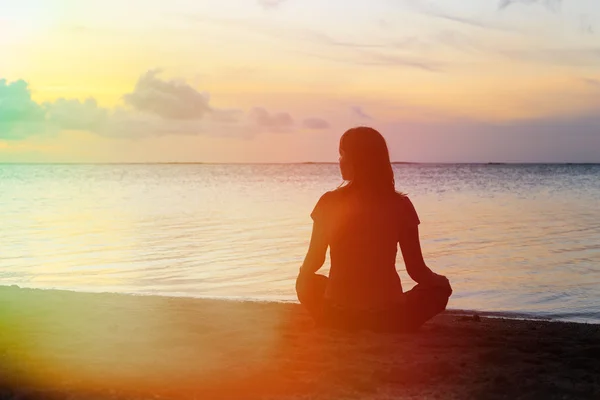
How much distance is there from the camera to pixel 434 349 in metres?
6.57

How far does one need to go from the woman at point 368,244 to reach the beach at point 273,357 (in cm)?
33

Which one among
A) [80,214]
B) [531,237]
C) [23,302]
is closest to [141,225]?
[80,214]

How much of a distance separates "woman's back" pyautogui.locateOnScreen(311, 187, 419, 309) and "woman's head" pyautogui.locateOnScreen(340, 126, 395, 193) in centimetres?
12

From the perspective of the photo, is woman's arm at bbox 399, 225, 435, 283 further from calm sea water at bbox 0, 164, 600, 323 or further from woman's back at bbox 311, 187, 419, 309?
calm sea water at bbox 0, 164, 600, 323

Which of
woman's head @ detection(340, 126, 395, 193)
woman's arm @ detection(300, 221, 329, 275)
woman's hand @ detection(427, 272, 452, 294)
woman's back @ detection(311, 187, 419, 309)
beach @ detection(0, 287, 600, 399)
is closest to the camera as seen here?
beach @ detection(0, 287, 600, 399)

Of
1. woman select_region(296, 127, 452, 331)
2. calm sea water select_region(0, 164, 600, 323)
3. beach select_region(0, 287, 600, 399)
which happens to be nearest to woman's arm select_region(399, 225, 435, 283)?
woman select_region(296, 127, 452, 331)

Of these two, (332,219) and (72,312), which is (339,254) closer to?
(332,219)

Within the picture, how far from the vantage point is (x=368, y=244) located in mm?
6273

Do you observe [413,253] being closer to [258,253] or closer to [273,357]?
[273,357]

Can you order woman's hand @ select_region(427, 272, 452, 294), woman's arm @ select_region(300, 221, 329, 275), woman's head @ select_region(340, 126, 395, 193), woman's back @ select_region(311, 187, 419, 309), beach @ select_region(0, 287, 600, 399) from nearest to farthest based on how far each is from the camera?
beach @ select_region(0, 287, 600, 399) < woman's head @ select_region(340, 126, 395, 193) < woman's back @ select_region(311, 187, 419, 309) < woman's arm @ select_region(300, 221, 329, 275) < woman's hand @ select_region(427, 272, 452, 294)

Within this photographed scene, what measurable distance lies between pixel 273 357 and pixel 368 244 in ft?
3.97

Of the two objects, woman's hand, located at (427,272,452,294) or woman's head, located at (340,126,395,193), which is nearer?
woman's head, located at (340,126,395,193)

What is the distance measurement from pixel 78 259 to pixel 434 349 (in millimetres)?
10238

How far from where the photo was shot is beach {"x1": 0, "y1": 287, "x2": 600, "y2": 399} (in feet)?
17.2
